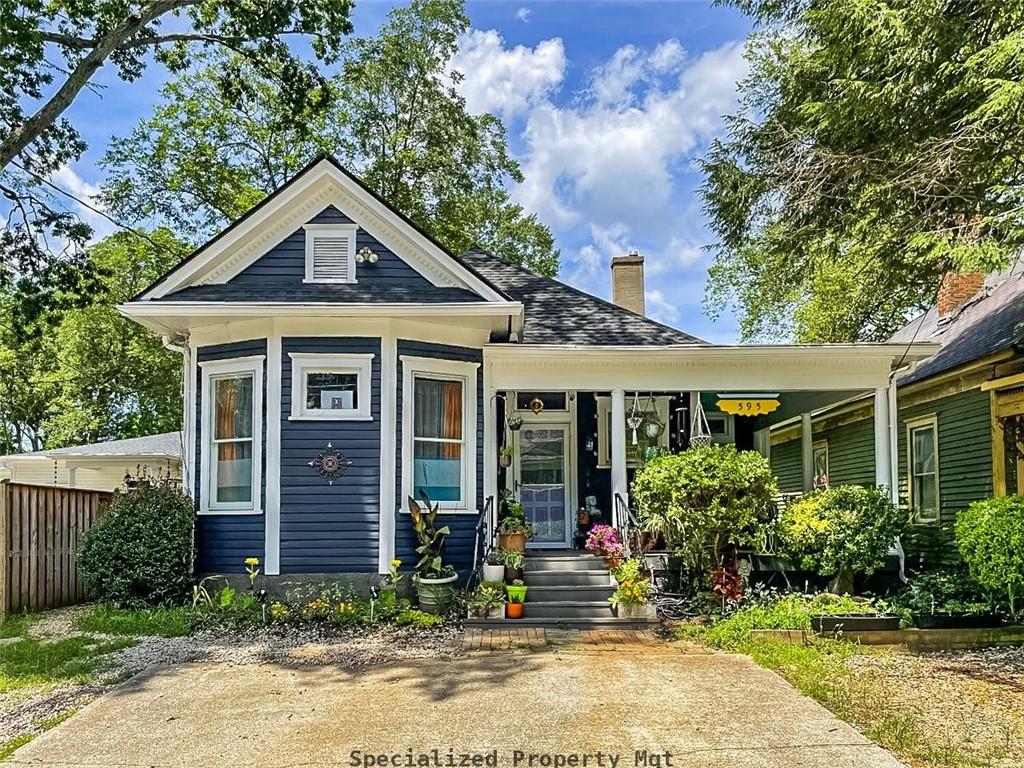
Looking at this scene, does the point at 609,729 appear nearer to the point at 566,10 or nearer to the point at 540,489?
the point at 540,489

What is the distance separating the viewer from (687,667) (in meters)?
7.12

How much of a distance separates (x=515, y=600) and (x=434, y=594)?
955 millimetres

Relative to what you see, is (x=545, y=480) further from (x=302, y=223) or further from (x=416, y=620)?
(x=302, y=223)

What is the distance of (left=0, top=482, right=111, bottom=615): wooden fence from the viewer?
9.62 m

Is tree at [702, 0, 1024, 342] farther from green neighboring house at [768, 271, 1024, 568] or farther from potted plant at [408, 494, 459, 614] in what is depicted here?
potted plant at [408, 494, 459, 614]

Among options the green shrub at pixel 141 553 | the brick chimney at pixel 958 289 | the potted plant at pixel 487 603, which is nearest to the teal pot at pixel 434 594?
the potted plant at pixel 487 603

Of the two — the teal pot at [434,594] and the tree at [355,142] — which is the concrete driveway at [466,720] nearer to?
the teal pot at [434,594]

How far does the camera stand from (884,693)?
249 inches

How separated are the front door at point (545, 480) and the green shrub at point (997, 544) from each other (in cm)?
536

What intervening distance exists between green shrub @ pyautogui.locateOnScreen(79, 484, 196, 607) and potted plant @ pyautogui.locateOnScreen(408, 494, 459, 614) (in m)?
2.72

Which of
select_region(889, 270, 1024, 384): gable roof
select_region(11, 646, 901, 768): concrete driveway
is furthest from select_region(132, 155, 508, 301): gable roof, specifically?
select_region(889, 270, 1024, 384): gable roof

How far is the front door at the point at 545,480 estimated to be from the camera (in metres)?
12.4

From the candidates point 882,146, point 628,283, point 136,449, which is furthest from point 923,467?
point 136,449

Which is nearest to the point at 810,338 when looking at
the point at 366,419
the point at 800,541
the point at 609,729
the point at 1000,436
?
the point at 1000,436
